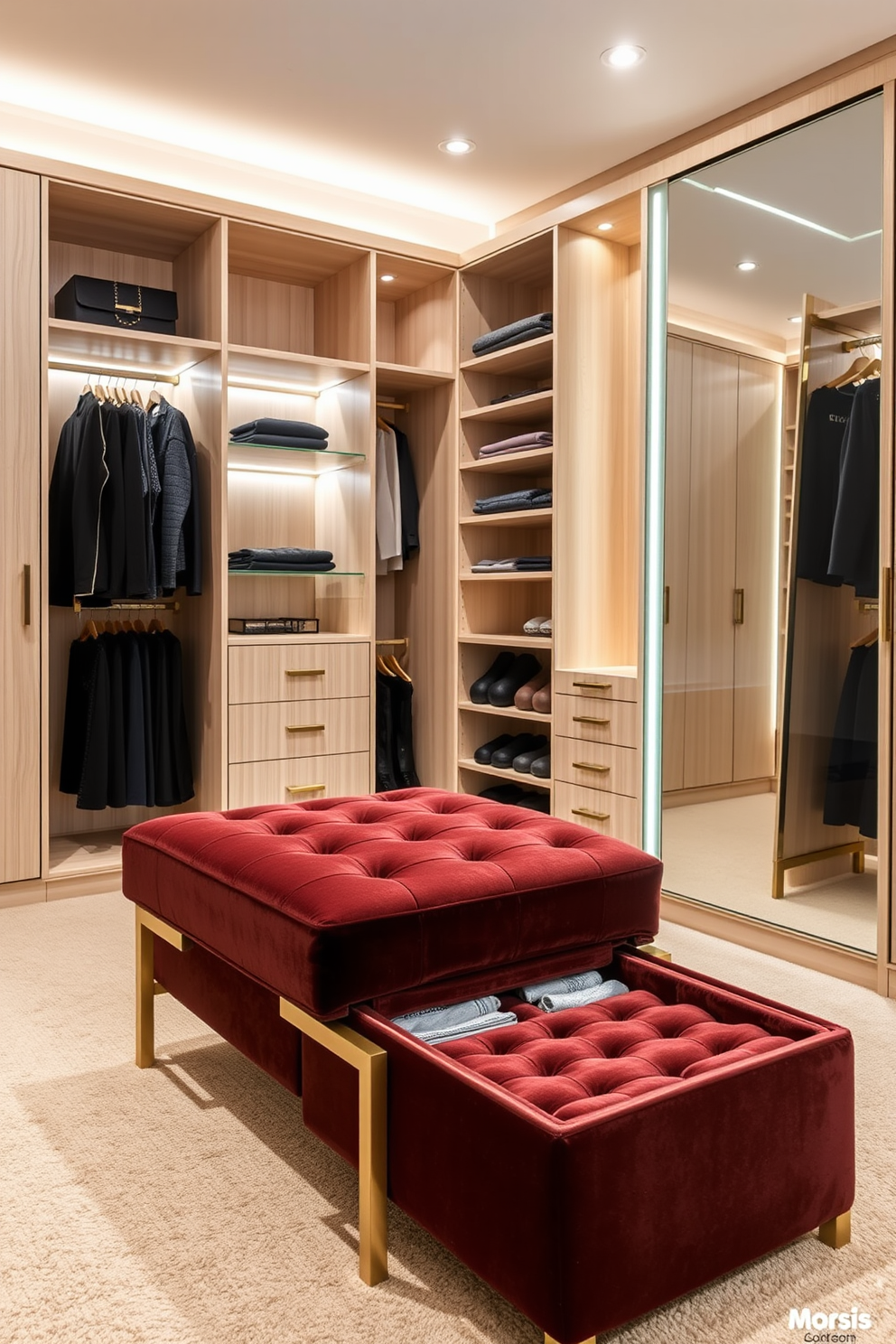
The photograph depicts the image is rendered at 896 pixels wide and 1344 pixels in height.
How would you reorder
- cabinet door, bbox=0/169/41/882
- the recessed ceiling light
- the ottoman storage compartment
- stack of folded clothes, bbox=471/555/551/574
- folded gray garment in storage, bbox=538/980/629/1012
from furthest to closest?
stack of folded clothes, bbox=471/555/551/574
cabinet door, bbox=0/169/41/882
the recessed ceiling light
folded gray garment in storage, bbox=538/980/629/1012
the ottoman storage compartment

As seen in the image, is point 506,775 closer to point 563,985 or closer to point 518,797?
point 518,797

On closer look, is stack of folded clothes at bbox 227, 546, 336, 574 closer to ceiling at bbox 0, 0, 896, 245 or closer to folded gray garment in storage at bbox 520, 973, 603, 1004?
ceiling at bbox 0, 0, 896, 245

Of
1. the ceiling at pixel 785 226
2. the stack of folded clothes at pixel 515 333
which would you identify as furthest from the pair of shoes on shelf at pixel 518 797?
the ceiling at pixel 785 226

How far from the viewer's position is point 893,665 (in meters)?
2.88

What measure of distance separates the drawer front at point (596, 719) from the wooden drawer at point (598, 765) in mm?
27

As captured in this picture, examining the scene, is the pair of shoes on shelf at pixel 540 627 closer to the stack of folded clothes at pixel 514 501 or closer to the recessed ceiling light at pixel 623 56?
the stack of folded clothes at pixel 514 501

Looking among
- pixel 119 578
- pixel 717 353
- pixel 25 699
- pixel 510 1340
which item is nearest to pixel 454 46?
pixel 717 353

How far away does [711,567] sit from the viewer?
3.51 m

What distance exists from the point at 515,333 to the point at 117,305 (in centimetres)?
152

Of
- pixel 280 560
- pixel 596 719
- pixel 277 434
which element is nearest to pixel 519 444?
pixel 277 434

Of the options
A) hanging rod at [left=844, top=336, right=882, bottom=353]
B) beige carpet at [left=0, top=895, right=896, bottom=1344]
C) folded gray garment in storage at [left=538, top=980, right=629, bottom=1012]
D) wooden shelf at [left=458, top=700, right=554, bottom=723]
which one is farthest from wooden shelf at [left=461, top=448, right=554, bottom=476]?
folded gray garment in storage at [left=538, top=980, right=629, bottom=1012]

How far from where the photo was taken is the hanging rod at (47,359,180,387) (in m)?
3.97

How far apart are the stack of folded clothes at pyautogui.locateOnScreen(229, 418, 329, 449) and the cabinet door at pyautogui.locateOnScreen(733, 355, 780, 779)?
1.72 m

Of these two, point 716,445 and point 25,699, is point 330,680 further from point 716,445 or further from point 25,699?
point 716,445
